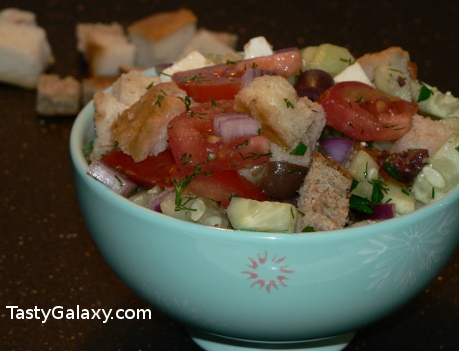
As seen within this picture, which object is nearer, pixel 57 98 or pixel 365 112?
pixel 365 112

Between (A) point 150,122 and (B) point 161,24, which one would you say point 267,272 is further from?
(B) point 161,24

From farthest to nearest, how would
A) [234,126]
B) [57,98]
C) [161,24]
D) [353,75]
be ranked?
[161,24], [57,98], [353,75], [234,126]

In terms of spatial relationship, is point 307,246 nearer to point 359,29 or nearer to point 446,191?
point 446,191

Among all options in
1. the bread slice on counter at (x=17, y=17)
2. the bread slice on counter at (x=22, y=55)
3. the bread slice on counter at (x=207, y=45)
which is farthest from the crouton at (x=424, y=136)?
the bread slice on counter at (x=17, y=17)

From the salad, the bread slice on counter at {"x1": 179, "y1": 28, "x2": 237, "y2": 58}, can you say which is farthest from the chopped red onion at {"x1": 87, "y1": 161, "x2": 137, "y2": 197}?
the bread slice on counter at {"x1": 179, "y1": 28, "x2": 237, "y2": 58}

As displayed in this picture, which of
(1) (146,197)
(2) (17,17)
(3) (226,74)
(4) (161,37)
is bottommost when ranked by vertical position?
(2) (17,17)

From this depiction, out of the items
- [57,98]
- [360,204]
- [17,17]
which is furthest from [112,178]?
[17,17]

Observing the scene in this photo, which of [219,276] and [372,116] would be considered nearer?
[219,276]

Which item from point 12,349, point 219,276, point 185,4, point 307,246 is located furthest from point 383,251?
point 185,4
